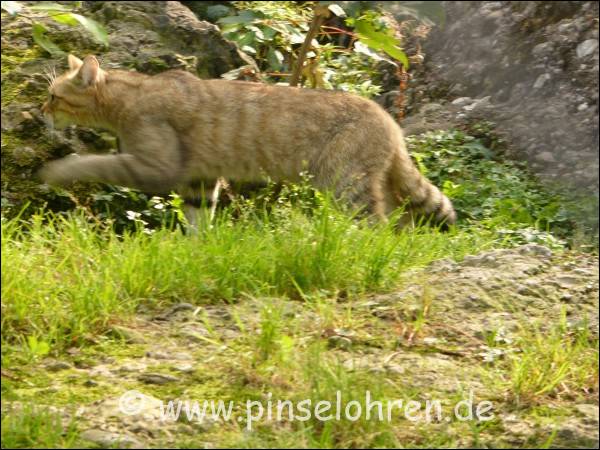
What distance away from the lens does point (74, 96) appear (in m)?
7.39

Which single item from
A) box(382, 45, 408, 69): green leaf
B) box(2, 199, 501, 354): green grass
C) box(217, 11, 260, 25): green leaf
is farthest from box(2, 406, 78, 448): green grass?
box(217, 11, 260, 25): green leaf

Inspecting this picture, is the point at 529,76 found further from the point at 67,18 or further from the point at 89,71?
the point at 67,18

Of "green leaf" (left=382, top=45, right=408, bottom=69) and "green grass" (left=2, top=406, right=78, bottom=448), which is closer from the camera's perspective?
"green grass" (left=2, top=406, right=78, bottom=448)

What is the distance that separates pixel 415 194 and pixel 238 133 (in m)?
1.32

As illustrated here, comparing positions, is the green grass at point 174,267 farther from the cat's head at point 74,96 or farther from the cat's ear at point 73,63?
the cat's ear at point 73,63

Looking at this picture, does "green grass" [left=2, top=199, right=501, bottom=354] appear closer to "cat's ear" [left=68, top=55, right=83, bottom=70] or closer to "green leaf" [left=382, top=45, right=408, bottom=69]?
"green leaf" [left=382, top=45, right=408, bottom=69]

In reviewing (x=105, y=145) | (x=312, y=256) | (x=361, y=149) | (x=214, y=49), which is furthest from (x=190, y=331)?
(x=214, y=49)

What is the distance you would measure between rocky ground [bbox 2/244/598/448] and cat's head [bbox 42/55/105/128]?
249 centimetres

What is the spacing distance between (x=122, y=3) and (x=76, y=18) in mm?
3576

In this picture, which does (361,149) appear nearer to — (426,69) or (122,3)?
(122,3)

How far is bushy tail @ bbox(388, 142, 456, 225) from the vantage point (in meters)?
7.51

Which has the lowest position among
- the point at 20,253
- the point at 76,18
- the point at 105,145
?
the point at 105,145

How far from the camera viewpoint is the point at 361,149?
286 inches

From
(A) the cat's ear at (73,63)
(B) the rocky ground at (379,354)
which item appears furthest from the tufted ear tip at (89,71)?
(B) the rocky ground at (379,354)
